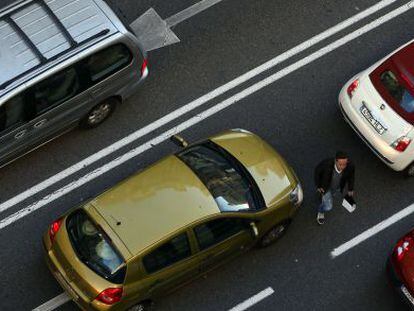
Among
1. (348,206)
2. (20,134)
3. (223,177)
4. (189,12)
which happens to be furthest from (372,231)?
(20,134)

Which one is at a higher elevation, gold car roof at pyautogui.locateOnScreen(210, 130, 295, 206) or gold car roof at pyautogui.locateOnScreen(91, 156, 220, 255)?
gold car roof at pyautogui.locateOnScreen(91, 156, 220, 255)

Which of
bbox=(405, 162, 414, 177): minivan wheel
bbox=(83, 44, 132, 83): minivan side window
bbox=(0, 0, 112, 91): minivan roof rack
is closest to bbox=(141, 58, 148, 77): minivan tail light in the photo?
bbox=(83, 44, 132, 83): minivan side window

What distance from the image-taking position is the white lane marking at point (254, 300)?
37.9ft

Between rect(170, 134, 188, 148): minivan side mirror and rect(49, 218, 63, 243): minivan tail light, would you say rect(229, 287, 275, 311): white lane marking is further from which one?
rect(49, 218, 63, 243): minivan tail light

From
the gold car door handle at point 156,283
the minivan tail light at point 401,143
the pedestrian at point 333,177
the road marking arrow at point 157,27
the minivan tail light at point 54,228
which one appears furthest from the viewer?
the road marking arrow at point 157,27

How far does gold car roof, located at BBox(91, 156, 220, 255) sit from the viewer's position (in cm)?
1053

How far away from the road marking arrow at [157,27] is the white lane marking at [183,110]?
4.41 feet

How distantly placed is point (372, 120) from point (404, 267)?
8.26ft

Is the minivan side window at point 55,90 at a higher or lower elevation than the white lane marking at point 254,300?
higher

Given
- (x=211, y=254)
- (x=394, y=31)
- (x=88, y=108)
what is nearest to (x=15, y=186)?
(x=88, y=108)

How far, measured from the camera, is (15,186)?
1245cm

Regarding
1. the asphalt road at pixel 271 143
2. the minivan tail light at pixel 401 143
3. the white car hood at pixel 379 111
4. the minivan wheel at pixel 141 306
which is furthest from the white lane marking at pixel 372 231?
the minivan wheel at pixel 141 306

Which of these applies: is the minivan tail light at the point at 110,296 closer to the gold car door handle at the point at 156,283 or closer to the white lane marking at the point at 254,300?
the gold car door handle at the point at 156,283

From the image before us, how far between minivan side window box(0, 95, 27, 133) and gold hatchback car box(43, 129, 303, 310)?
1720mm
